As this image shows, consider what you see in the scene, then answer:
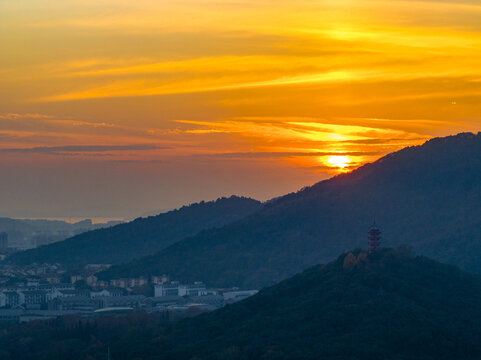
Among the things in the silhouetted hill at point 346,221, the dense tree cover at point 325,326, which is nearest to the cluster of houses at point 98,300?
the silhouetted hill at point 346,221

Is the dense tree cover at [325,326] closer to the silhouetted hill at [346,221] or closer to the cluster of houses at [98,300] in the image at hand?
the cluster of houses at [98,300]

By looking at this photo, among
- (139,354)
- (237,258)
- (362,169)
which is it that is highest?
(362,169)

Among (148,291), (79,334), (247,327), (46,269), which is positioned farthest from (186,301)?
(46,269)

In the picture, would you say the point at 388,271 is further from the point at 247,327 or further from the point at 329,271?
the point at 247,327

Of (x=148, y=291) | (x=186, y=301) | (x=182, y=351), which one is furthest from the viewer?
(x=148, y=291)

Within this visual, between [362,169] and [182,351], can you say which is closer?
[182,351]

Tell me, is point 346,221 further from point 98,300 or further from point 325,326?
point 325,326
